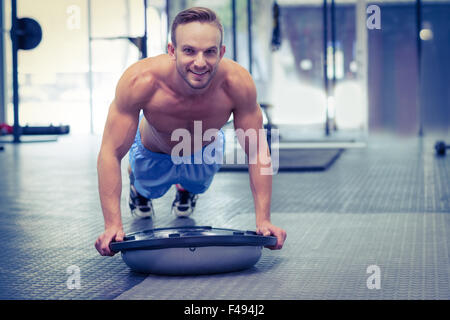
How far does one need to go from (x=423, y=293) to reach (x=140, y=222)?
4.26 ft

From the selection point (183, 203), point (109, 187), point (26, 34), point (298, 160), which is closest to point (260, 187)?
point (109, 187)

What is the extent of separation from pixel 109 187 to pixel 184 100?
298 millimetres

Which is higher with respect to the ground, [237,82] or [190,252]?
[237,82]

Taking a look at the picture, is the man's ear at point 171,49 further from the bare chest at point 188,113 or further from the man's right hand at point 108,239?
the man's right hand at point 108,239

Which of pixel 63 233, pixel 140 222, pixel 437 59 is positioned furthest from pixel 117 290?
pixel 437 59

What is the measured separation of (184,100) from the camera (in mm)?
1838

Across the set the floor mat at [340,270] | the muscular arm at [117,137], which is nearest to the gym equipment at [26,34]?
the floor mat at [340,270]

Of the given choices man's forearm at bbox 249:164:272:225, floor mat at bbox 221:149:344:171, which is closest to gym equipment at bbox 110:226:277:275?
man's forearm at bbox 249:164:272:225

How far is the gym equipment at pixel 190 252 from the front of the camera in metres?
1.65

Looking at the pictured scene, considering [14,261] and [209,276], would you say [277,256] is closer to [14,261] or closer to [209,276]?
[209,276]

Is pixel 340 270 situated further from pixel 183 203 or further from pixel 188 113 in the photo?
pixel 183 203

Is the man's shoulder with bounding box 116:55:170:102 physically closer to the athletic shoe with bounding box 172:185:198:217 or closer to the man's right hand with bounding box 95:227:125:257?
the man's right hand with bounding box 95:227:125:257

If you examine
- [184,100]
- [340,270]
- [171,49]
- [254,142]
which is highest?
[171,49]

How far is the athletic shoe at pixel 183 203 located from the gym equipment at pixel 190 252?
93 cm
